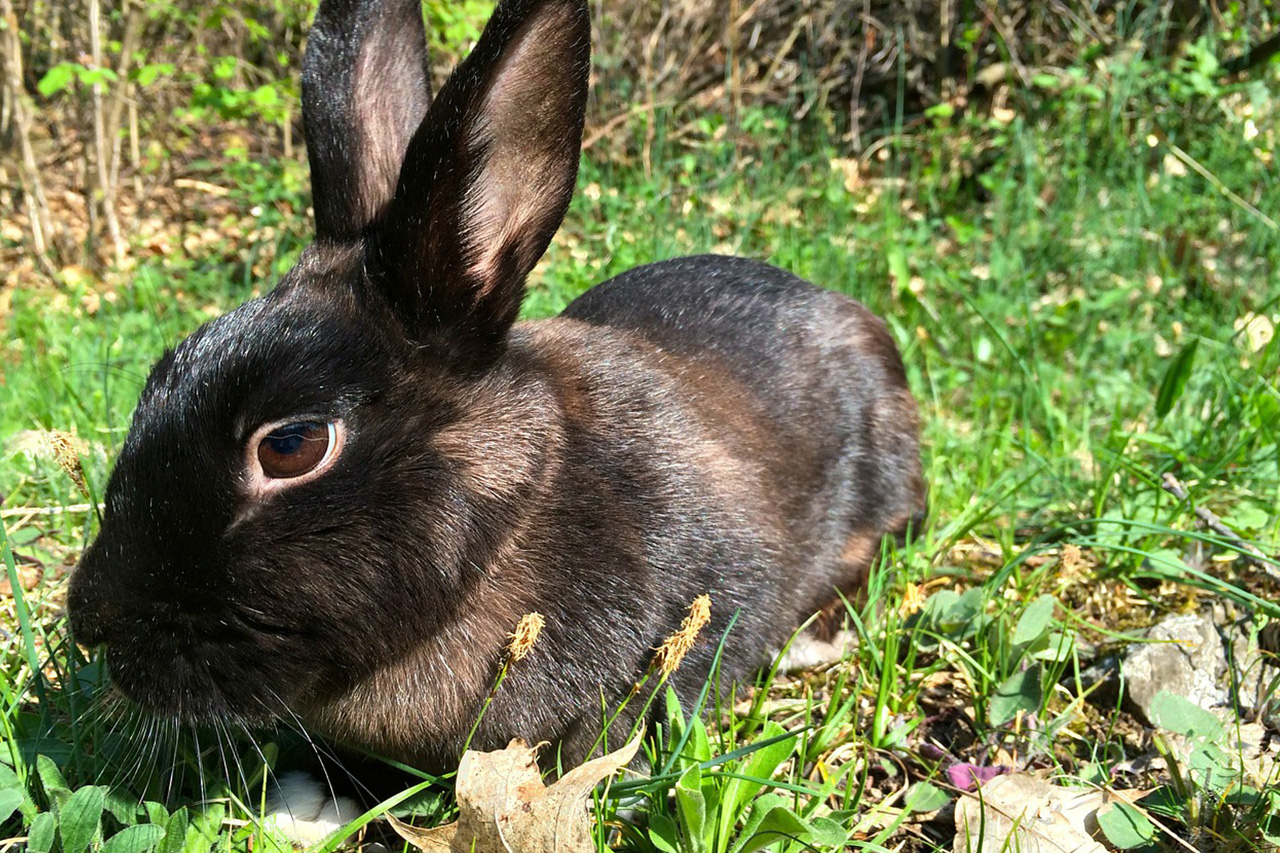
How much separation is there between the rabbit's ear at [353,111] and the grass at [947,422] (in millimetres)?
697

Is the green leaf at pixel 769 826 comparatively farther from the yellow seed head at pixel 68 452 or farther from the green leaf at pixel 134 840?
the yellow seed head at pixel 68 452

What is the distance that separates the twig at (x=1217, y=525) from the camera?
8.14 ft

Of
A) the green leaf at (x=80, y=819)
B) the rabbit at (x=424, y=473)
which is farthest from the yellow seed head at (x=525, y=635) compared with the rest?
the green leaf at (x=80, y=819)

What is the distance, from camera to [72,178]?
8617mm

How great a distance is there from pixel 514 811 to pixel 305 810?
0.53m

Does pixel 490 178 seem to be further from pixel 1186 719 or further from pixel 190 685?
pixel 1186 719

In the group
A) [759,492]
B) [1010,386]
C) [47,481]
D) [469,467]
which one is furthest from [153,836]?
[1010,386]

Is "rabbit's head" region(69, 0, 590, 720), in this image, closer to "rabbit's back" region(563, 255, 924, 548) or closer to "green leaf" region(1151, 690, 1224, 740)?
"rabbit's back" region(563, 255, 924, 548)

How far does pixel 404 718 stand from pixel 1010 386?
2.77 m

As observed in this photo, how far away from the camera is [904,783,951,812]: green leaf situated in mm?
2049

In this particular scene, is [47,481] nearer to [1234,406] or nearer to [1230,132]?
[1234,406]

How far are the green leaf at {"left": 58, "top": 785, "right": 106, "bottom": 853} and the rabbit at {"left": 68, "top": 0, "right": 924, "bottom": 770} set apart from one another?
0.50 ft

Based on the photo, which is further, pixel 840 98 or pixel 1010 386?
pixel 840 98

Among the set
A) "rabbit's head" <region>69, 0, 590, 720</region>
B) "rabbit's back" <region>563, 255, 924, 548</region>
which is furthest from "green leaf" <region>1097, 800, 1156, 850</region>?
"rabbit's head" <region>69, 0, 590, 720</region>
